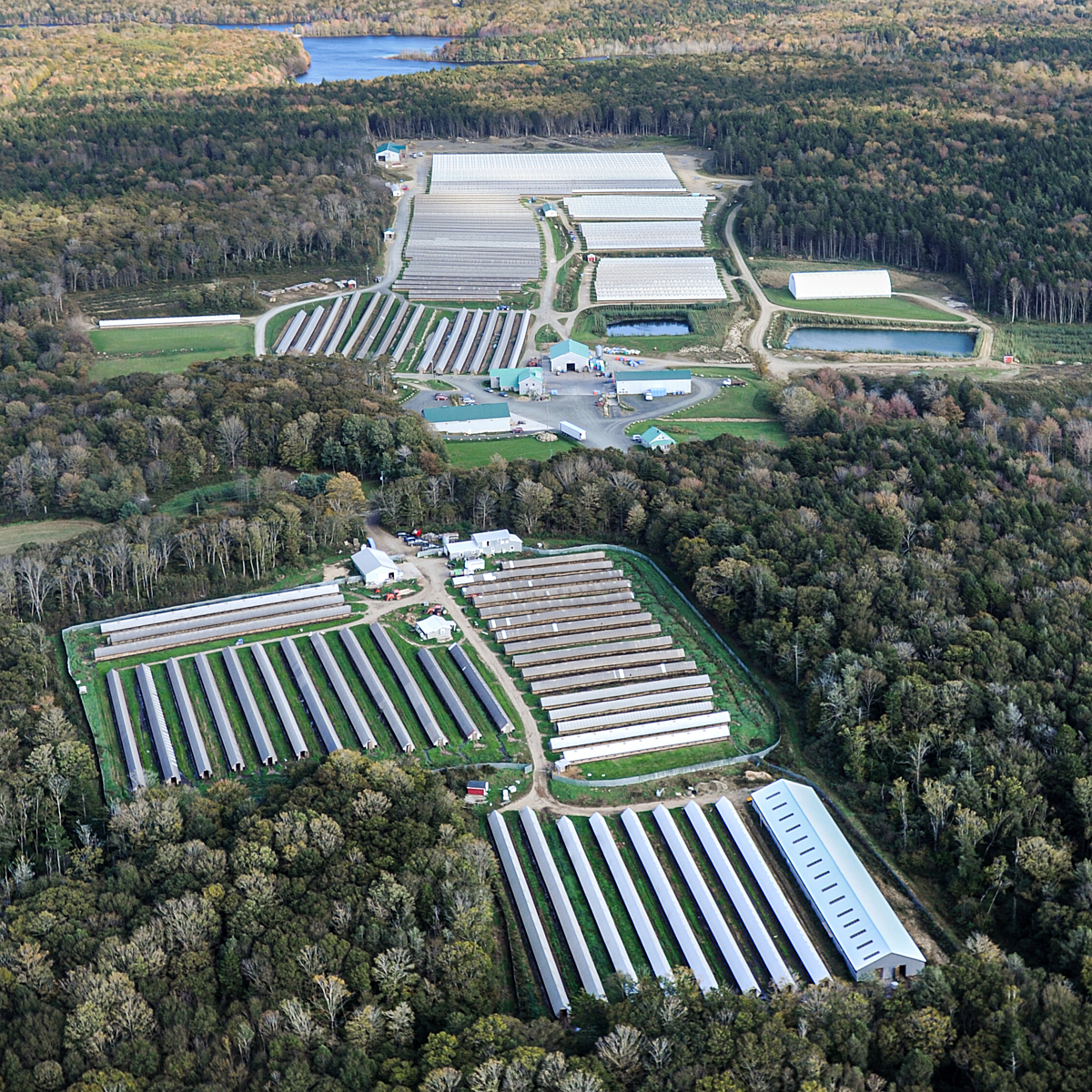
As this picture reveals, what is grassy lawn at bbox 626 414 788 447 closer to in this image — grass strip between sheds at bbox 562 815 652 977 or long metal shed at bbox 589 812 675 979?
grass strip between sheds at bbox 562 815 652 977

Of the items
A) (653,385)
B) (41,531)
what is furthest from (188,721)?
(653,385)

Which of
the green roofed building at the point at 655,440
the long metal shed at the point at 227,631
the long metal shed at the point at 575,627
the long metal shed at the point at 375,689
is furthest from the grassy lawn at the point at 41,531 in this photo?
the green roofed building at the point at 655,440

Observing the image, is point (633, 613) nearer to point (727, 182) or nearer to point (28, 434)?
point (28, 434)

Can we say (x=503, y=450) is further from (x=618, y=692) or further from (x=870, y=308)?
(x=870, y=308)

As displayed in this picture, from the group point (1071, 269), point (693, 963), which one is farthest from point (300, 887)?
point (1071, 269)

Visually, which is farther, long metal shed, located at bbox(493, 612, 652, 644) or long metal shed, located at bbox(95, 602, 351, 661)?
long metal shed, located at bbox(493, 612, 652, 644)

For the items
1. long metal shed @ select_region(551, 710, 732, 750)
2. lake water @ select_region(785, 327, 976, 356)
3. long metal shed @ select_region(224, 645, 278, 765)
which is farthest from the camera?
lake water @ select_region(785, 327, 976, 356)

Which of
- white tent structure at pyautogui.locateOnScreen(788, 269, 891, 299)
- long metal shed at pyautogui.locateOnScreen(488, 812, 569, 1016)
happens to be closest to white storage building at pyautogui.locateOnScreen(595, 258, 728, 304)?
white tent structure at pyautogui.locateOnScreen(788, 269, 891, 299)
